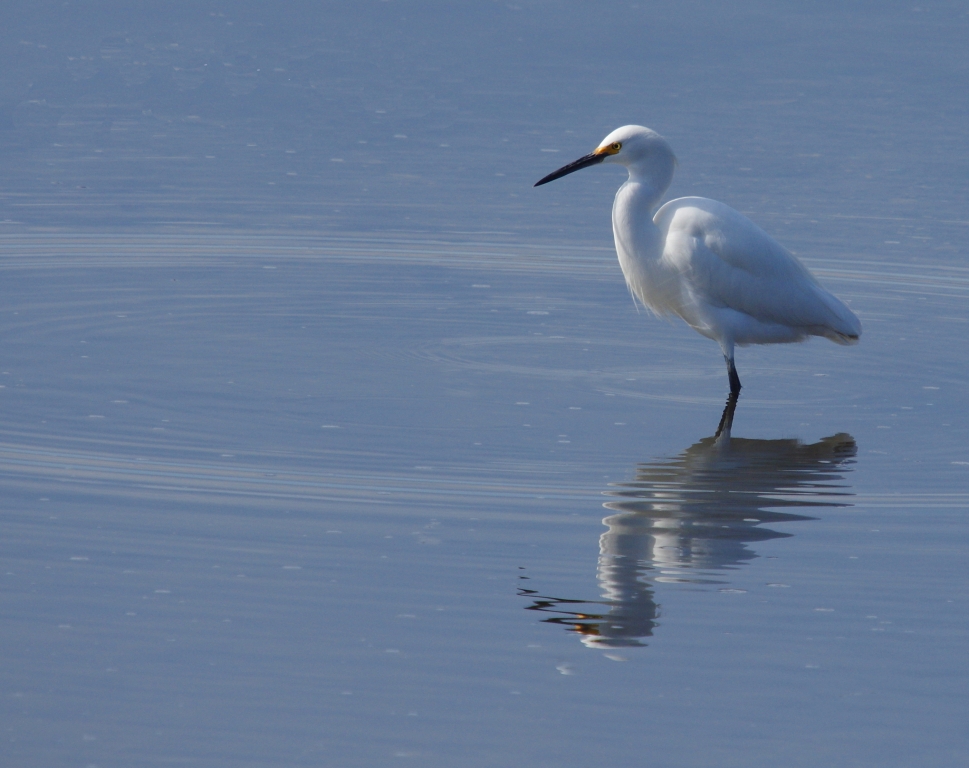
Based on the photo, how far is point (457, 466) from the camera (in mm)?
7125

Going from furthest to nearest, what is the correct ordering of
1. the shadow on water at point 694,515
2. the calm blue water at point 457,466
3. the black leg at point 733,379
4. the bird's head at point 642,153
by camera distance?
the bird's head at point 642,153
the black leg at point 733,379
the shadow on water at point 694,515
the calm blue water at point 457,466

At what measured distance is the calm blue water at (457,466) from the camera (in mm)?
4707

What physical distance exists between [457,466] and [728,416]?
1.92 meters

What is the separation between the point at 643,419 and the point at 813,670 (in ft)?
10.5

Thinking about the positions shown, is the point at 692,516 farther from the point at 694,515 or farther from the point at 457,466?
the point at 457,466

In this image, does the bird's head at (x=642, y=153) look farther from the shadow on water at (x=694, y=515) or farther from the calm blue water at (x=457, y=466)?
the shadow on water at (x=694, y=515)

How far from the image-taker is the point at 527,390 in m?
8.54

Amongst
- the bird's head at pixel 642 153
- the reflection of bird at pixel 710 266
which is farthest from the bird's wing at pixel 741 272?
the bird's head at pixel 642 153

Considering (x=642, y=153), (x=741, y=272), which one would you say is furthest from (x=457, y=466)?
(x=642, y=153)

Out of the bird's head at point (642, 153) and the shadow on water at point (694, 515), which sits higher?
the bird's head at point (642, 153)

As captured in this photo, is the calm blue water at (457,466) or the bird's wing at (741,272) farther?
the bird's wing at (741,272)

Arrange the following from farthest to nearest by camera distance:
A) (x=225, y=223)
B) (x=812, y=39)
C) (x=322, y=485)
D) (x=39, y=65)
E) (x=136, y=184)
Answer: (x=812, y=39)
(x=39, y=65)
(x=136, y=184)
(x=225, y=223)
(x=322, y=485)

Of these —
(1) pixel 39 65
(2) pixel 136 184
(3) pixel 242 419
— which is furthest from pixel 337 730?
(1) pixel 39 65

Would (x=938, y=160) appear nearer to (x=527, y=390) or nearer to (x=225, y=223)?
(x=225, y=223)
